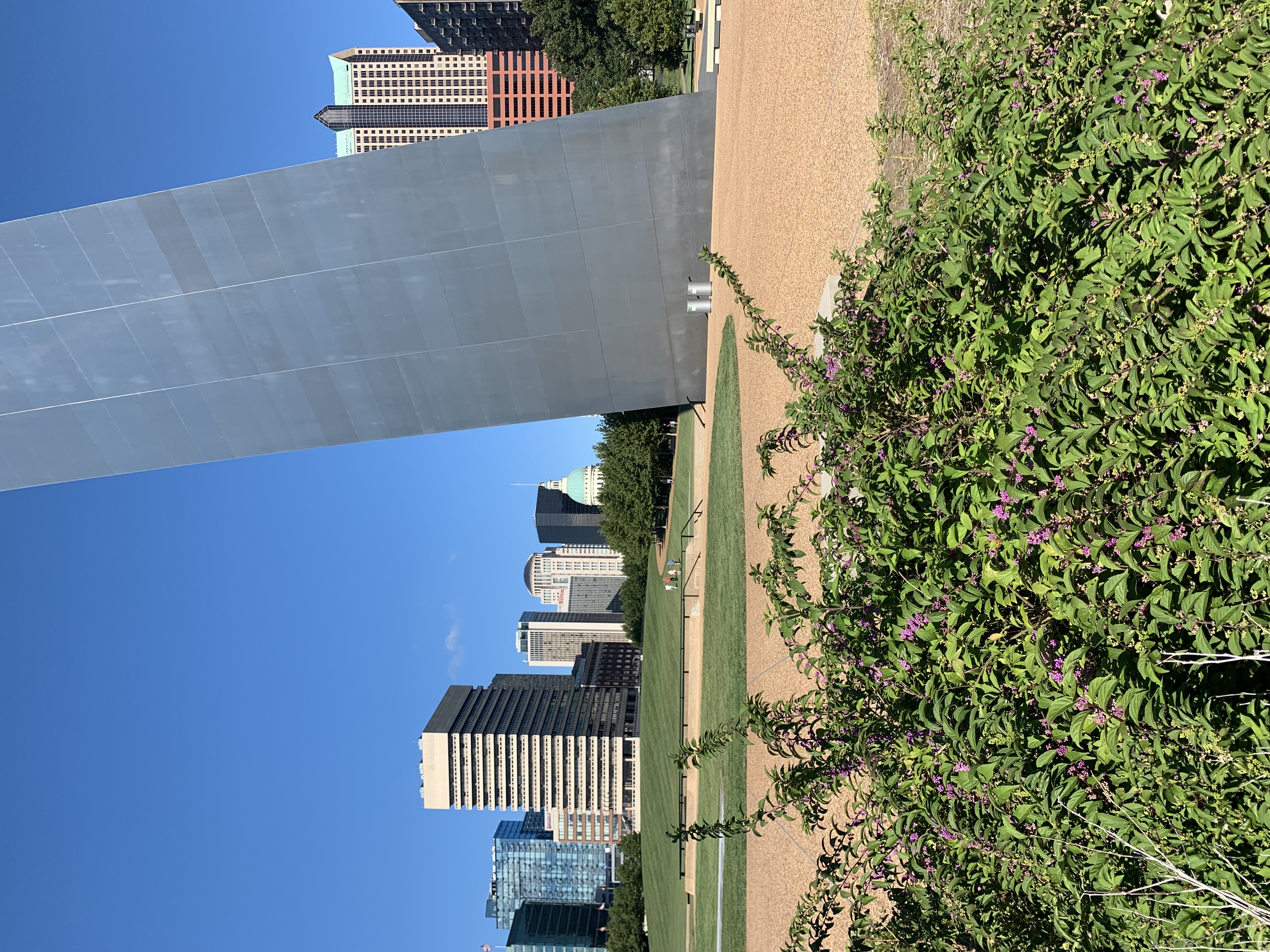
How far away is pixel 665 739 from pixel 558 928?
95457 mm

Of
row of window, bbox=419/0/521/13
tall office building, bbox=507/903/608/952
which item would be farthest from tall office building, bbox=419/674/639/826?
row of window, bbox=419/0/521/13

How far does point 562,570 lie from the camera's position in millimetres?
184250

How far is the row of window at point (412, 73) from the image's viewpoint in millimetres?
136500

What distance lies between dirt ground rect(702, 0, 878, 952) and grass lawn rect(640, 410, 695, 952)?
6357 mm

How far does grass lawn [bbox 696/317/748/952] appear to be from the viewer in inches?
391

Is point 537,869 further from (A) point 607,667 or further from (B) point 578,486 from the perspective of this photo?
(B) point 578,486

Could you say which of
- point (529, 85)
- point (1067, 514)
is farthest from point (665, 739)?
point (529, 85)

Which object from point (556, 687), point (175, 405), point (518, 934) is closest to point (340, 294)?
point (175, 405)

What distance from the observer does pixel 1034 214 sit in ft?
11.1

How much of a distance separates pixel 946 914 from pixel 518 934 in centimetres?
10857

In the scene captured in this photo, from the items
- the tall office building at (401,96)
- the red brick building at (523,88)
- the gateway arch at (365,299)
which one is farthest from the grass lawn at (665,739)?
the tall office building at (401,96)

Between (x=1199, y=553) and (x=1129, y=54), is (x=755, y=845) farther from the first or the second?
(x=1129, y=54)

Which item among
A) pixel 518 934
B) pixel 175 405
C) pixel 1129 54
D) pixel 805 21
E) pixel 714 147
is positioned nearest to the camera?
pixel 1129 54

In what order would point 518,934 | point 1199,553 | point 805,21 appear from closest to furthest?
point 1199,553 → point 805,21 → point 518,934
